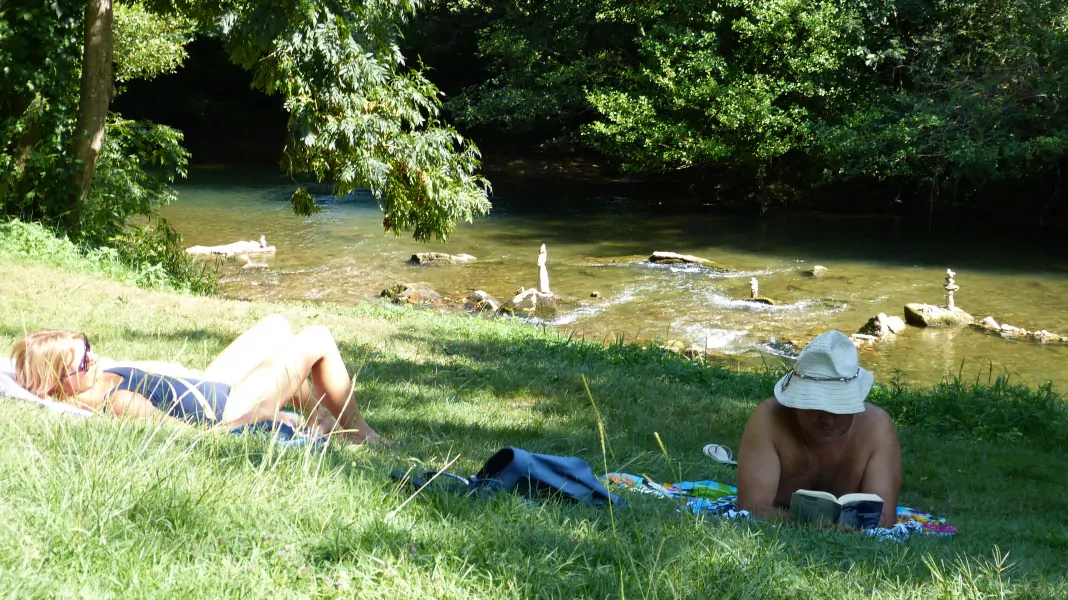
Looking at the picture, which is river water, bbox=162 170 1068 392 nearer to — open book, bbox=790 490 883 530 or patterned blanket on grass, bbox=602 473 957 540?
patterned blanket on grass, bbox=602 473 957 540

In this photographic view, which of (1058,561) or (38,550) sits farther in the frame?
(1058,561)

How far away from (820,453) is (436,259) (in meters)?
17.5

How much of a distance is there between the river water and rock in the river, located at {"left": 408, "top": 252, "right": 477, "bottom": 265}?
459mm

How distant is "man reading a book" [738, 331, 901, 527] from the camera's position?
3.88 m

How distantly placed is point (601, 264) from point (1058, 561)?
17.6 m

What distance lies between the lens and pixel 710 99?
1037 inches

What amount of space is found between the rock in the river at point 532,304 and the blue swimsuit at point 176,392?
38.4ft

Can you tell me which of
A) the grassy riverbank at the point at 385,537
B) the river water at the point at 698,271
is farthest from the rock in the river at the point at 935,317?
the grassy riverbank at the point at 385,537

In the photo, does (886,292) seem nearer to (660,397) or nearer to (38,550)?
(660,397)

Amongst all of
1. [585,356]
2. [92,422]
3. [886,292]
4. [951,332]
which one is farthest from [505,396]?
[886,292]

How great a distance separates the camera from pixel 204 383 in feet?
13.6

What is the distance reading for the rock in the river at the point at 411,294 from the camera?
54.8 feet

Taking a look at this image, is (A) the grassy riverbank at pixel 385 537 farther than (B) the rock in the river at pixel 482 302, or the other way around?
(B) the rock in the river at pixel 482 302

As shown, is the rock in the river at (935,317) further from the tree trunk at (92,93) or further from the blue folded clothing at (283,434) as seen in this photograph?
the blue folded clothing at (283,434)
